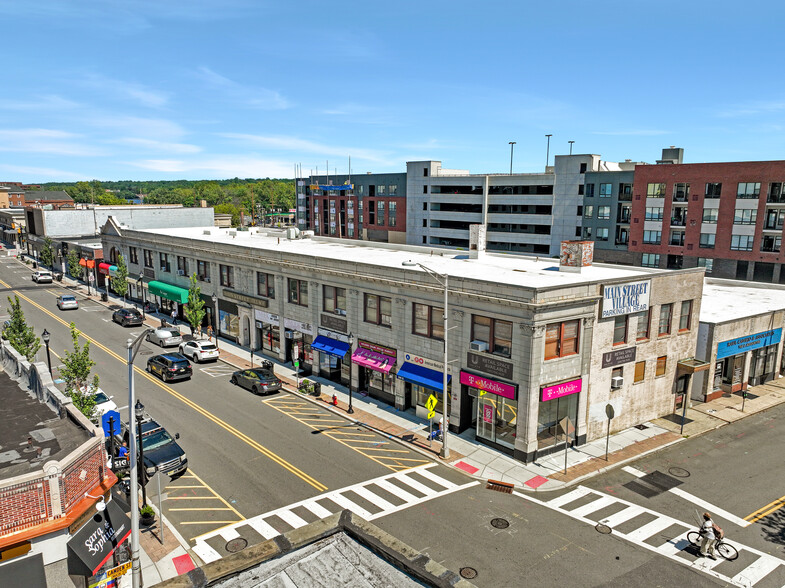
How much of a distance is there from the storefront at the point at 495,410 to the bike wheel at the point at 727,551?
10076mm

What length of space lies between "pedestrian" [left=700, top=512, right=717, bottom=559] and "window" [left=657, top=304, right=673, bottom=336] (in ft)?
48.9

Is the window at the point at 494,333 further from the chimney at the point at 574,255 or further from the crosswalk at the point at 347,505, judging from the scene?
the chimney at the point at 574,255

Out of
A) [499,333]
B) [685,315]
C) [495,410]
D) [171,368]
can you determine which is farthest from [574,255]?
[171,368]

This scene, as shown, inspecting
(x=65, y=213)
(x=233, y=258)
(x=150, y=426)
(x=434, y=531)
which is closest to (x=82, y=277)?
(x=65, y=213)

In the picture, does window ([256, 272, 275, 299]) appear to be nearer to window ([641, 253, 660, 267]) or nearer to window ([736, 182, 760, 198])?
window ([641, 253, 660, 267])

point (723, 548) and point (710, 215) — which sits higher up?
point (710, 215)

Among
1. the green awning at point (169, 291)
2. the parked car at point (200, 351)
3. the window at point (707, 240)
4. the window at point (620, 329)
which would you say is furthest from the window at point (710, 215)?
the green awning at point (169, 291)

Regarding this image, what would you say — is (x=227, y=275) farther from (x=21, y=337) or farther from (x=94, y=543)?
(x=94, y=543)

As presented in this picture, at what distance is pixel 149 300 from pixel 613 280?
187 ft

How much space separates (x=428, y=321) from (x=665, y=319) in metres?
14.6

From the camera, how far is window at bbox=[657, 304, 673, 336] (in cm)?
3253

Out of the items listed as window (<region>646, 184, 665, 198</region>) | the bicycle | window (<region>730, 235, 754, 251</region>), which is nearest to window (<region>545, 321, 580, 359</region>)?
the bicycle

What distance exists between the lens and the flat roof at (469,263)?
101 ft

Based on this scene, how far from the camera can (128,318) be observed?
56.4m
